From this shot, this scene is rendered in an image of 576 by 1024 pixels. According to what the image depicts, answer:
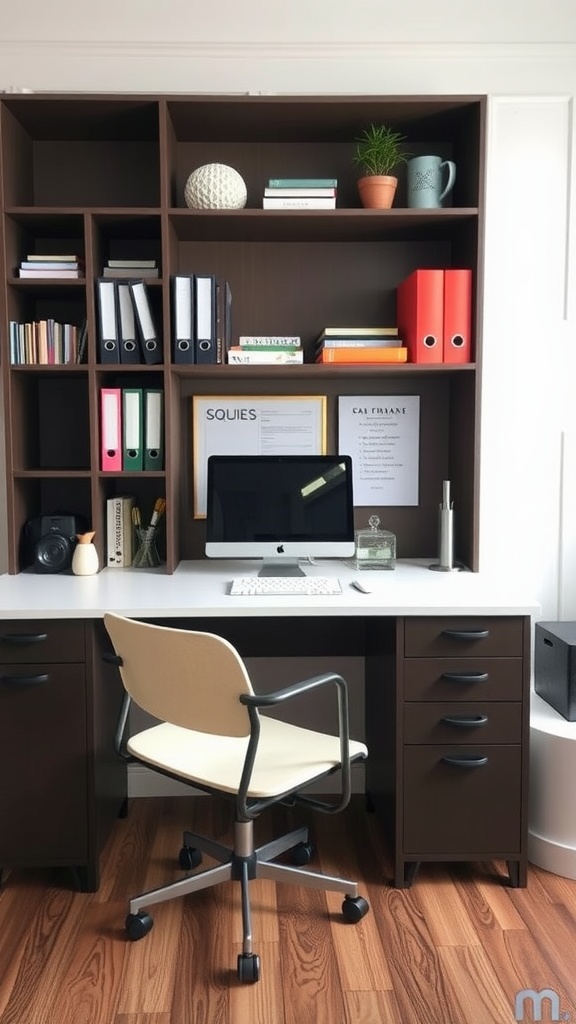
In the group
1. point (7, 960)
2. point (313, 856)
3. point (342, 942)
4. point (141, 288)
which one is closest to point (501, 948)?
point (342, 942)

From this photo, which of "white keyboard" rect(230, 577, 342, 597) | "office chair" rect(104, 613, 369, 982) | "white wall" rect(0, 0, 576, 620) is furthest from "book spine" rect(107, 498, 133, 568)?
"white wall" rect(0, 0, 576, 620)

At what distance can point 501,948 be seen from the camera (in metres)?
2.07

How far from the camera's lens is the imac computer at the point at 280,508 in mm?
2699

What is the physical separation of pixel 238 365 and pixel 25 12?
1.34 metres

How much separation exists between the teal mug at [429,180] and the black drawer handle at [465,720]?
1.57 metres

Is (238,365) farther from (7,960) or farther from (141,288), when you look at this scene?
(7,960)

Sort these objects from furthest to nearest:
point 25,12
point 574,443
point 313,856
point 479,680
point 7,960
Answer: point 574,443 → point 25,12 → point 313,856 → point 479,680 → point 7,960

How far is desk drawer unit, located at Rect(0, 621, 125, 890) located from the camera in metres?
2.27

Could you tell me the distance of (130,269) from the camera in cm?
271

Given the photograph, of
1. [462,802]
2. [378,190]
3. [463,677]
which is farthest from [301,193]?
[462,802]

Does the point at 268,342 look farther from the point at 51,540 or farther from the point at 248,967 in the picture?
the point at 248,967

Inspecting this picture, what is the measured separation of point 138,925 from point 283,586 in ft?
3.14

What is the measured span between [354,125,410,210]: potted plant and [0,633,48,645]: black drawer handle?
164 cm

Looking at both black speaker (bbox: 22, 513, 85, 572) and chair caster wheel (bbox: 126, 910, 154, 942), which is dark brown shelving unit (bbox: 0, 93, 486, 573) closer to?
black speaker (bbox: 22, 513, 85, 572)
